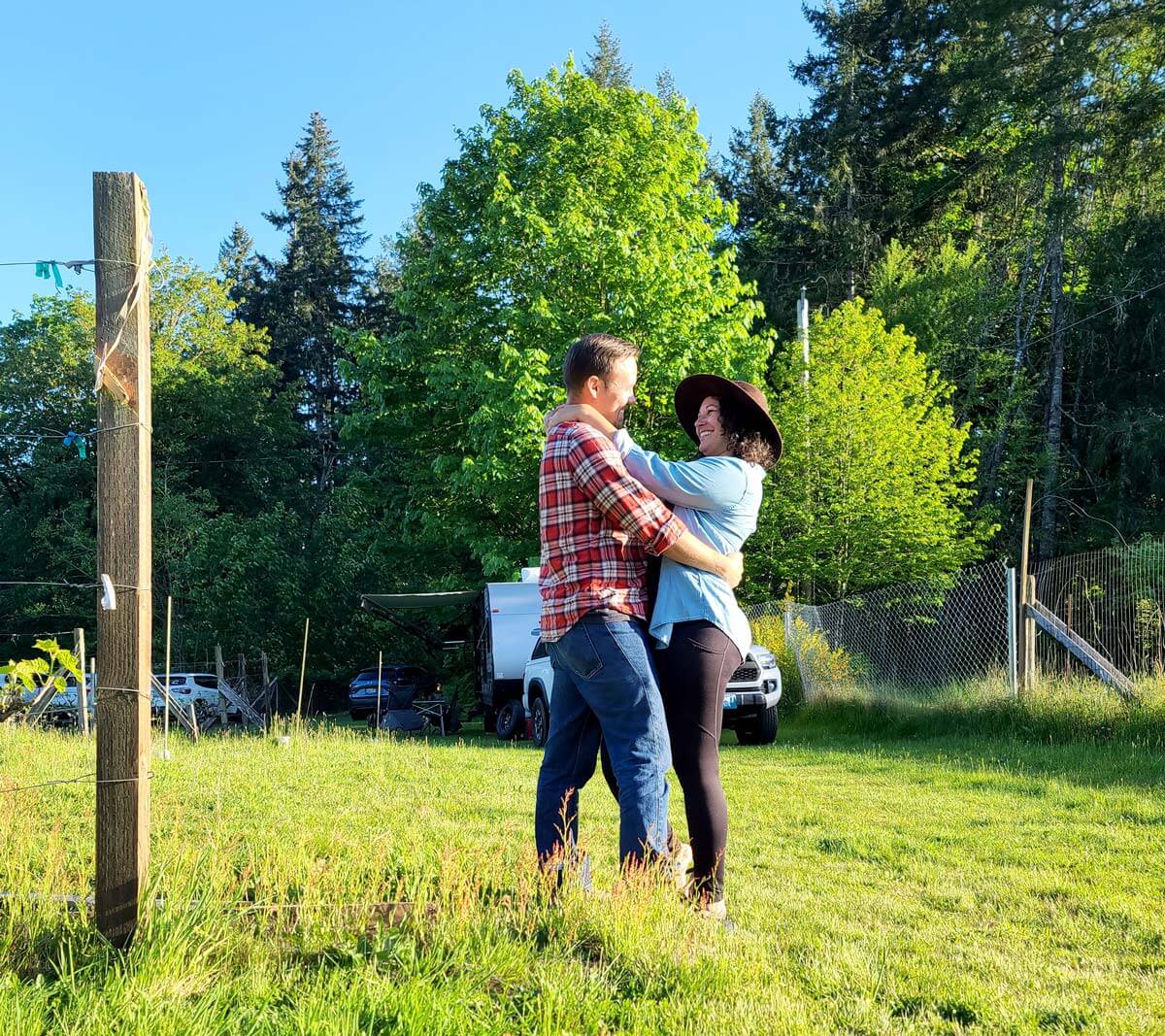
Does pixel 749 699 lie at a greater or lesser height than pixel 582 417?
lesser

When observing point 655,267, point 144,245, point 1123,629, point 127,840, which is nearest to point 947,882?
point 127,840

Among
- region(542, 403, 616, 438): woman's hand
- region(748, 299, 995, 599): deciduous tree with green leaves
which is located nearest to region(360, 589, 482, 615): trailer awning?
region(748, 299, 995, 599): deciduous tree with green leaves

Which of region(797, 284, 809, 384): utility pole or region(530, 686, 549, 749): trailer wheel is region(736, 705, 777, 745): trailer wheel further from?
region(797, 284, 809, 384): utility pole

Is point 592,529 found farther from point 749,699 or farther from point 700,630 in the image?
point 749,699

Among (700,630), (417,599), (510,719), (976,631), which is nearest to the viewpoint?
(700,630)

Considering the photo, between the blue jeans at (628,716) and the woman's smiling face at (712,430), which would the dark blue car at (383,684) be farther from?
the blue jeans at (628,716)

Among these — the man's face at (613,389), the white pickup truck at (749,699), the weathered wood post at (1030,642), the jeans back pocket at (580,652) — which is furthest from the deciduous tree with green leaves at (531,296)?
the jeans back pocket at (580,652)

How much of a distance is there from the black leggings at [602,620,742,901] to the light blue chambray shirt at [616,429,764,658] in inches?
2.2

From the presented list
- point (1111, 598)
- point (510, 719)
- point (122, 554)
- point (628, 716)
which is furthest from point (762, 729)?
point (122, 554)

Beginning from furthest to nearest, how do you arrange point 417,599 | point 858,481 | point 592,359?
point 417,599
point 858,481
point 592,359

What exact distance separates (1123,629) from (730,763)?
531cm

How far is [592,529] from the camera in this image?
12.2 ft

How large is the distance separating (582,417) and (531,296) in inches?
695

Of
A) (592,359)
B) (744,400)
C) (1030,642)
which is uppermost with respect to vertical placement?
(592,359)
